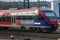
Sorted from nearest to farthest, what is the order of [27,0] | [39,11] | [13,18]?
[39,11] → [13,18] → [27,0]

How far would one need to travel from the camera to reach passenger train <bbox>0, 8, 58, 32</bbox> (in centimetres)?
2264

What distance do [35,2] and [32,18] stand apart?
15.1m

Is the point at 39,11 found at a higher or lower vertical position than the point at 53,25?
higher

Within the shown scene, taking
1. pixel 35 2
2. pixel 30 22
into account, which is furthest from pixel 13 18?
pixel 35 2

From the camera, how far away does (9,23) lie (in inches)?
982

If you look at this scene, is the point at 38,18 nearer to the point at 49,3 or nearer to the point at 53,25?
the point at 53,25

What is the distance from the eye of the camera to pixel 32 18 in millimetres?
22953

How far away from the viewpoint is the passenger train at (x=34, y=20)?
891 inches

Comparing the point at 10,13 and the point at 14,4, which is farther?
the point at 14,4

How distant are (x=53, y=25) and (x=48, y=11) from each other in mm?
1590

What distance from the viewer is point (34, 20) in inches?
904

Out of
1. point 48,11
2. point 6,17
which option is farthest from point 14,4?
point 48,11

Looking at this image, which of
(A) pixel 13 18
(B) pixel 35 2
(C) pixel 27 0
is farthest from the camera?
(B) pixel 35 2

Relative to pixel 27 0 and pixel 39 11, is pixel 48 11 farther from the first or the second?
pixel 27 0
